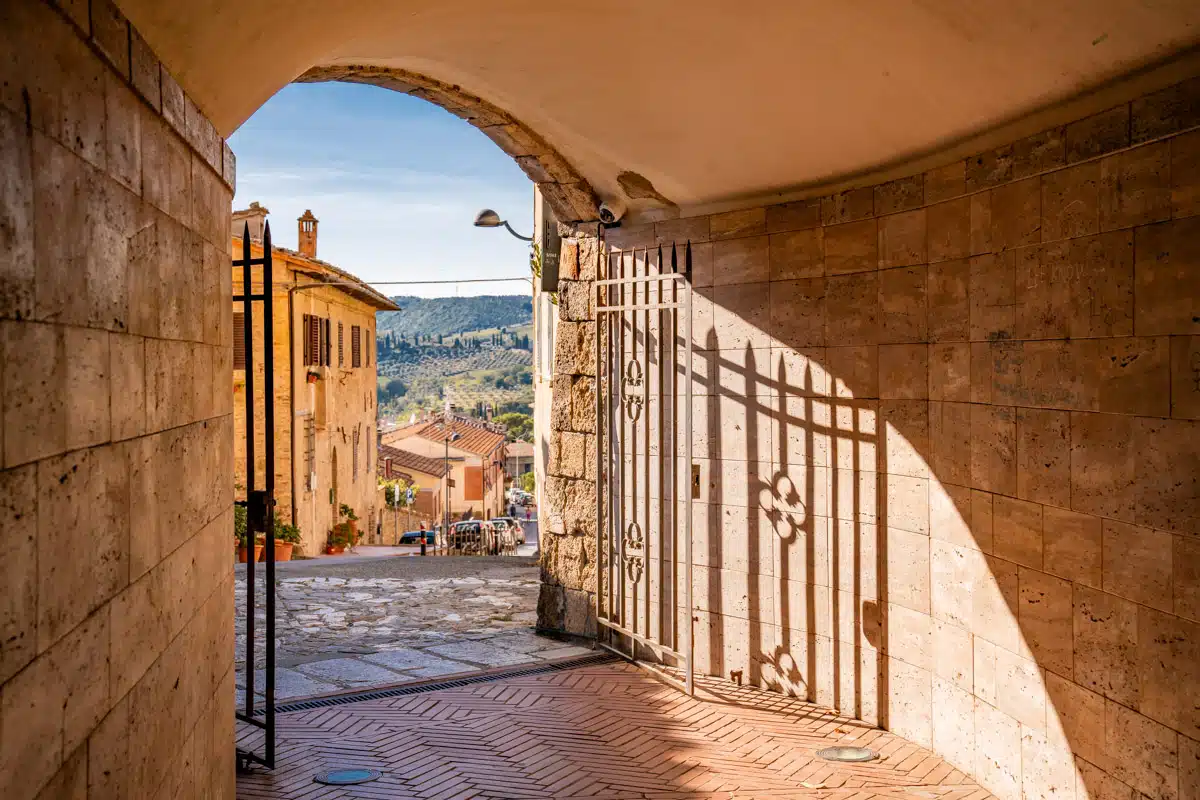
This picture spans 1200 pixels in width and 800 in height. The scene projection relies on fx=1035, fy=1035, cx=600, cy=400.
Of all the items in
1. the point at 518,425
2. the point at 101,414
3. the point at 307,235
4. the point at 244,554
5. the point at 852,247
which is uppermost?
the point at 307,235

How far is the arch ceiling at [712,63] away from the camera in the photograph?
12.4ft

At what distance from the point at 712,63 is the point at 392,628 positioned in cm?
543

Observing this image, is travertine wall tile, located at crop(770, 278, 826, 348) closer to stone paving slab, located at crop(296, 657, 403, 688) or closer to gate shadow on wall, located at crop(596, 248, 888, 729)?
gate shadow on wall, located at crop(596, 248, 888, 729)

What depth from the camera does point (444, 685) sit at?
6.92 metres

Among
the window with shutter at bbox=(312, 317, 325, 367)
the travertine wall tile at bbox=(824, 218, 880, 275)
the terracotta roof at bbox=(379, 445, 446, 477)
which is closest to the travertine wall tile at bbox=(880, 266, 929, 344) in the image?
the travertine wall tile at bbox=(824, 218, 880, 275)

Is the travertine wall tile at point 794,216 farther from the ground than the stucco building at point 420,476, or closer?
farther from the ground

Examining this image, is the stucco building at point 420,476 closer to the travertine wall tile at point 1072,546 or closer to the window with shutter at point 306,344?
the window with shutter at point 306,344

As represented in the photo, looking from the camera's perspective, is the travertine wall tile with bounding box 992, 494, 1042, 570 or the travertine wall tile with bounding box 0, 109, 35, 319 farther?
the travertine wall tile with bounding box 992, 494, 1042, 570

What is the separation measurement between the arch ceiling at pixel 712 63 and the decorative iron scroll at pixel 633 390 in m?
1.20

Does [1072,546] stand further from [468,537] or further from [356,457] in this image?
[356,457]

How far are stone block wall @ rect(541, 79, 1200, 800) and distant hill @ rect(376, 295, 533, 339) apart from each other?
355ft

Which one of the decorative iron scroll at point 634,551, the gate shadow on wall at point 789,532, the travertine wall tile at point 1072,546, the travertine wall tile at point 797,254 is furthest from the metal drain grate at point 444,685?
the travertine wall tile at point 1072,546

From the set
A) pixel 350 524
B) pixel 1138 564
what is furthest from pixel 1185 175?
pixel 350 524

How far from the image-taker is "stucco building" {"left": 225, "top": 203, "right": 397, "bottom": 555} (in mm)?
19062
